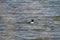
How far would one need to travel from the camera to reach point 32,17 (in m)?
5.47

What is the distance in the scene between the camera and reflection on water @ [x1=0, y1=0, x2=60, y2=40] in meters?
5.45

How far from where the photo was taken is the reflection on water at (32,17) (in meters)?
5.45

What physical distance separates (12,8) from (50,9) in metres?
0.85

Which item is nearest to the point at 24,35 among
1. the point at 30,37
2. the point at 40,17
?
the point at 30,37

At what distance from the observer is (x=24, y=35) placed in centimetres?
549

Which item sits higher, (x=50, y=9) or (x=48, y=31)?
(x=50, y=9)

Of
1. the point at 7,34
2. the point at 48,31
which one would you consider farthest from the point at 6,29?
the point at 48,31

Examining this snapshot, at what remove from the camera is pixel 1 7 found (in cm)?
545

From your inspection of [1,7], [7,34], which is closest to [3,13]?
[1,7]

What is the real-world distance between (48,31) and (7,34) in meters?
0.92

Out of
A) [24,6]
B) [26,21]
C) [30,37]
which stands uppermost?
[24,6]

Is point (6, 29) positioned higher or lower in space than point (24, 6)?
lower

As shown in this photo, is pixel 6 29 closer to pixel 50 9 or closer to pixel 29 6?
pixel 29 6

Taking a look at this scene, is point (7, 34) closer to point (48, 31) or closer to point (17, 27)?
point (17, 27)
